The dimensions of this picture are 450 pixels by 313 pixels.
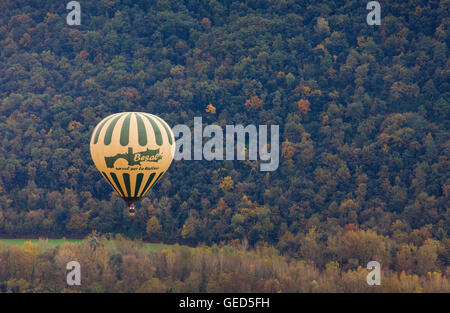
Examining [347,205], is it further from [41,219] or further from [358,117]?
[41,219]

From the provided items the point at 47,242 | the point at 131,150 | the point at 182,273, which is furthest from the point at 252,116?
the point at 131,150

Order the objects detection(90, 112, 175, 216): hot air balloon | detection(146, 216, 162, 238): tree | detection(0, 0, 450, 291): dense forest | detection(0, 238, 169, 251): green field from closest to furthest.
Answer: detection(90, 112, 175, 216): hot air balloon
detection(0, 0, 450, 291): dense forest
detection(0, 238, 169, 251): green field
detection(146, 216, 162, 238): tree

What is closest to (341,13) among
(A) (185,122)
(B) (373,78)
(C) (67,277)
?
(B) (373,78)

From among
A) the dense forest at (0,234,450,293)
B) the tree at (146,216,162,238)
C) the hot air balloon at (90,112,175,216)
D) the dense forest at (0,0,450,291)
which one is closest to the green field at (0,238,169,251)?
the dense forest at (0,0,450,291)

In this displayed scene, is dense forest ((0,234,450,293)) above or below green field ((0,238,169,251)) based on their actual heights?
below

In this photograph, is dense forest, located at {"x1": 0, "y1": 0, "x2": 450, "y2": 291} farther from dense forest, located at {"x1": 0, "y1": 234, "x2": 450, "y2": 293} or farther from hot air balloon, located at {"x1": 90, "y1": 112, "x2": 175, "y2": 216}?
hot air balloon, located at {"x1": 90, "y1": 112, "x2": 175, "y2": 216}

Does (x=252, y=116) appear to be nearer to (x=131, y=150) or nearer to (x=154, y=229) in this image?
(x=154, y=229)

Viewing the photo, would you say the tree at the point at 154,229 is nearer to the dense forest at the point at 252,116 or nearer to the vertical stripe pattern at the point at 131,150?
the dense forest at the point at 252,116
